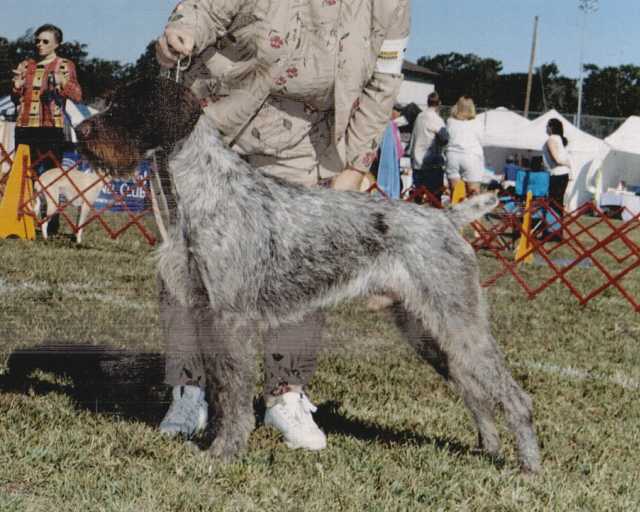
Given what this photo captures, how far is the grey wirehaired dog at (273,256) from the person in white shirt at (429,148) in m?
6.74

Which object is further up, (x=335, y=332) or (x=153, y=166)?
(x=153, y=166)

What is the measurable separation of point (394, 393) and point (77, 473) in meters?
1.64

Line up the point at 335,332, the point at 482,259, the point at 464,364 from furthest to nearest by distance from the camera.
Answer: the point at 482,259 < the point at 335,332 < the point at 464,364

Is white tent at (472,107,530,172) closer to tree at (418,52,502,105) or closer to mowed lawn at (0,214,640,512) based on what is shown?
mowed lawn at (0,214,640,512)

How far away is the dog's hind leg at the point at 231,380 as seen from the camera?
264 cm

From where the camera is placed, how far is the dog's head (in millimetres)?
2457

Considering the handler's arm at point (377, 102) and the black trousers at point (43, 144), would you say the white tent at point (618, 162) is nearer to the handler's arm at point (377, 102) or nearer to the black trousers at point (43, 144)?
the black trousers at point (43, 144)

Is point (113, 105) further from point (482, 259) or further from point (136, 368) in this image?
point (482, 259)

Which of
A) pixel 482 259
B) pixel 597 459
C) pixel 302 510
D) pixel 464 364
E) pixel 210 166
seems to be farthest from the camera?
pixel 482 259

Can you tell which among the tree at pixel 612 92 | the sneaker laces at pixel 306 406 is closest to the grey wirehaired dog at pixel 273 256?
the sneaker laces at pixel 306 406

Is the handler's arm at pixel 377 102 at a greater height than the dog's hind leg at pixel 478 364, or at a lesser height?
greater

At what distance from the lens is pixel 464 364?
9.25 feet

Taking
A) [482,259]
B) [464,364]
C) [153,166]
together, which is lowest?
[482,259]

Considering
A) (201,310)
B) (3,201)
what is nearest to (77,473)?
(201,310)
